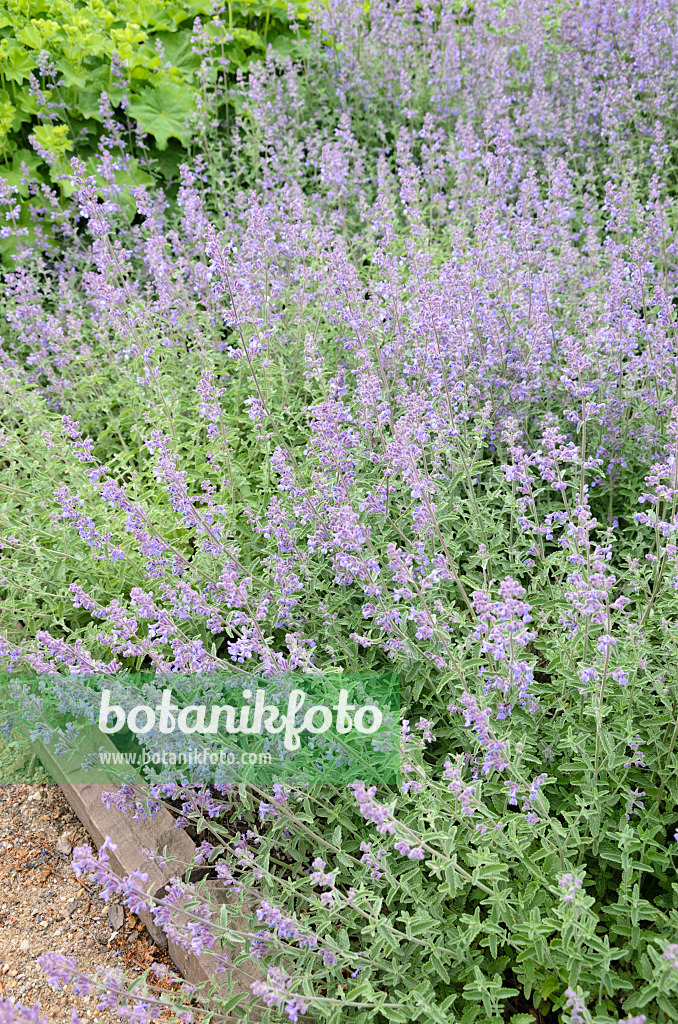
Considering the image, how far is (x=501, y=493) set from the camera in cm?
354

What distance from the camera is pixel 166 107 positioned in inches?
241

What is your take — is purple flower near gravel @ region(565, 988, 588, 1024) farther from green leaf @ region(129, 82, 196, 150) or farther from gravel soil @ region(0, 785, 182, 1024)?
green leaf @ region(129, 82, 196, 150)

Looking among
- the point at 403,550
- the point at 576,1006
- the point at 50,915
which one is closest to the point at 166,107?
the point at 403,550

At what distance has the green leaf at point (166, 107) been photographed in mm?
6003

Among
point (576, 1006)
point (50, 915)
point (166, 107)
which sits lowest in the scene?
point (50, 915)

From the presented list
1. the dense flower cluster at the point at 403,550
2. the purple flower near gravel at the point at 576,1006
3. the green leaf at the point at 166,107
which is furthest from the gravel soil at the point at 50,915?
the green leaf at the point at 166,107

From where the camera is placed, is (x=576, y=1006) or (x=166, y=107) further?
(x=166, y=107)

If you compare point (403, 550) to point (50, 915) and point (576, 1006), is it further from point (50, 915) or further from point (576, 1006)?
point (50, 915)

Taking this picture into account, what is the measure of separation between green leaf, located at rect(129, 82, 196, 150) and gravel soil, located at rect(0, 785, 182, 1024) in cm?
452

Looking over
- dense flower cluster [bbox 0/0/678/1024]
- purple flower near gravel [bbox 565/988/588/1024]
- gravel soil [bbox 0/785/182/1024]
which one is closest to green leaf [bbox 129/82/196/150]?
dense flower cluster [bbox 0/0/678/1024]

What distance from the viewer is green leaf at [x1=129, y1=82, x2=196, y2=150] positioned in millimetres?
6003

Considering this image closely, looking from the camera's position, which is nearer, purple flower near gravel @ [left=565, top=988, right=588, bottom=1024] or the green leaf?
purple flower near gravel @ [left=565, top=988, right=588, bottom=1024]

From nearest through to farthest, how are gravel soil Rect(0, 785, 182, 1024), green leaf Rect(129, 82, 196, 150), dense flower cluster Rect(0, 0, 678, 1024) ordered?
1. dense flower cluster Rect(0, 0, 678, 1024)
2. gravel soil Rect(0, 785, 182, 1024)
3. green leaf Rect(129, 82, 196, 150)

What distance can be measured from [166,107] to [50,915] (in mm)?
5249
